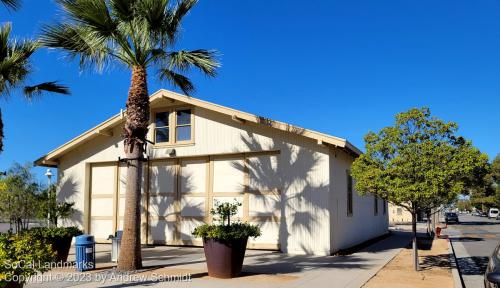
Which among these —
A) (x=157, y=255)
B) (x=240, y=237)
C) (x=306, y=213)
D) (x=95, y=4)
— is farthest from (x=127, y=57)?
(x=306, y=213)

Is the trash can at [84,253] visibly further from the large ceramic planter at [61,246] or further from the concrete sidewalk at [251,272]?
the large ceramic planter at [61,246]

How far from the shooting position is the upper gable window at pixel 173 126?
60.5ft

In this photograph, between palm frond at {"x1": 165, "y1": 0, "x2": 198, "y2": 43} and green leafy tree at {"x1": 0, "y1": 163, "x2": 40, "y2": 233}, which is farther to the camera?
green leafy tree at {"x1": 0, "y1": 163, "x2": 40, "y2": 233}

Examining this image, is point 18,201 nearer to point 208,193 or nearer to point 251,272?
point 208,193

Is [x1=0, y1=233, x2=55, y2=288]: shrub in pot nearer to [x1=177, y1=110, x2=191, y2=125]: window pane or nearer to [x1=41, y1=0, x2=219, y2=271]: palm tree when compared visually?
[x1=41, y1=0, x2=219, y2=271]: palm tree

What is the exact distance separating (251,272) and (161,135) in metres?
9.01

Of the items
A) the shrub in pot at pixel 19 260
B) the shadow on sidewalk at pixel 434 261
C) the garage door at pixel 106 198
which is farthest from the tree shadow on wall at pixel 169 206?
the shrub in pot at pixel 19 260

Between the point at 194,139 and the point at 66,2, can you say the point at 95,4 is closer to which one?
the point at 66,2

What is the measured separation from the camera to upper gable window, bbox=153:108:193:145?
18.5m

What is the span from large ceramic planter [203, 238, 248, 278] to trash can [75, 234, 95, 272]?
3271 mm

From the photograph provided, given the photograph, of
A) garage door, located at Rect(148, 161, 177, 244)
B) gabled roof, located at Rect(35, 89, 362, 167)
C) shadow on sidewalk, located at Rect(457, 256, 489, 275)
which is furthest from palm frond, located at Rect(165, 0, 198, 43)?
shadow on sidewalk, located at Rect(457, 256, 489, 275)

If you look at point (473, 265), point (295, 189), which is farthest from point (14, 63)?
point (473, 265)

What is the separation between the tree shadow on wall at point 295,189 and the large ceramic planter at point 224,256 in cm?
521

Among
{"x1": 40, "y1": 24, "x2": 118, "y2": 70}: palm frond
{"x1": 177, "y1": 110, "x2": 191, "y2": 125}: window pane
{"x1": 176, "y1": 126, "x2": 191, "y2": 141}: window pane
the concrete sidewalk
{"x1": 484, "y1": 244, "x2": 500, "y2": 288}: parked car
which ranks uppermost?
{"x1": 40, "y1": 24, "x2": 118, "y2": 70}: palm frond
